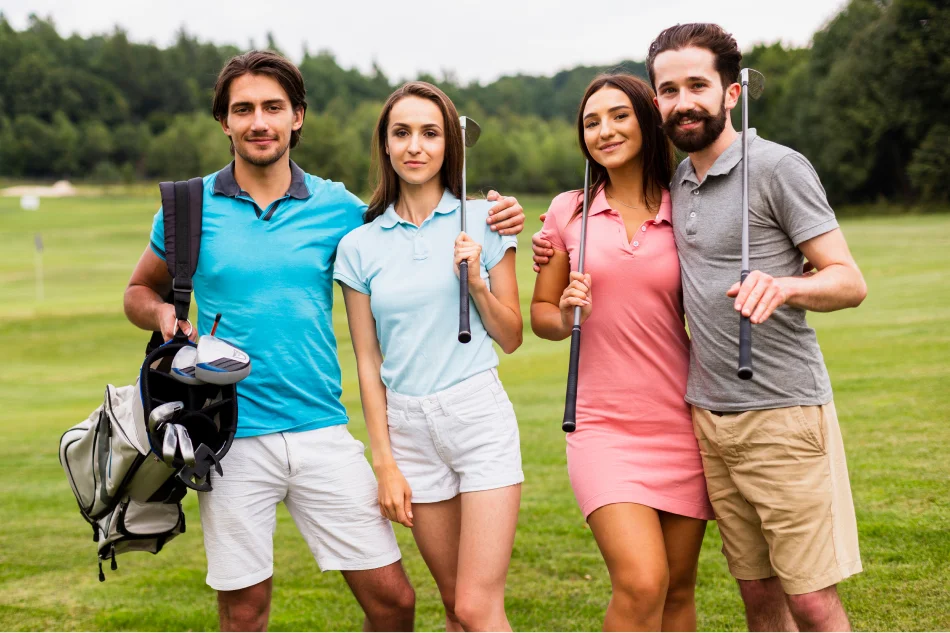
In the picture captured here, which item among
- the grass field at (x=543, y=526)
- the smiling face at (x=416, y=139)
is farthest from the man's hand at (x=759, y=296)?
the grass field at (x=543, y=526)

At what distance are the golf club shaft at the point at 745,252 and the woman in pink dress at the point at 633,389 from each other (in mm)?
411

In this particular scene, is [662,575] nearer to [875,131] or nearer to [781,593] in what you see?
[781,593]

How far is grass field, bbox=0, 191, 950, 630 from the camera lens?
5.25 metres

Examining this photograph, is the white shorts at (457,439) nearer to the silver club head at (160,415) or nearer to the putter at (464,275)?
the putter at (464,275)

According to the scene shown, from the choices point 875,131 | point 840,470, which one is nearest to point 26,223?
point 875,131

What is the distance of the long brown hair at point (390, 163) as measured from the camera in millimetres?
3791

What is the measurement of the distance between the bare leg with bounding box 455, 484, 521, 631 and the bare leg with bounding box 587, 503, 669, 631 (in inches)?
13.6

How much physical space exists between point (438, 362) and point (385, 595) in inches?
38.1

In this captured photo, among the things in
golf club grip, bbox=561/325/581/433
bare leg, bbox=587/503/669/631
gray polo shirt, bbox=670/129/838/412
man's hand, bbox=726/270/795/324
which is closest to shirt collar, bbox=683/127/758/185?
gray polo shirt, bbox=670/129/838/412

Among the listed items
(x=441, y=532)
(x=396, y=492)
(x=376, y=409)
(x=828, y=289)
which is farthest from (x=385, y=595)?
(x=828, y=289)

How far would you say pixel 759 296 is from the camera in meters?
2.98

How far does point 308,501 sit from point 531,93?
141380 millimetres

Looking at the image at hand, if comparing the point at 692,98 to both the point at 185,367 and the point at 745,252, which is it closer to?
the point at 745,252

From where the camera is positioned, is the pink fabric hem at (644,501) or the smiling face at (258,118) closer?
the pink fabric hem at (644,501)
